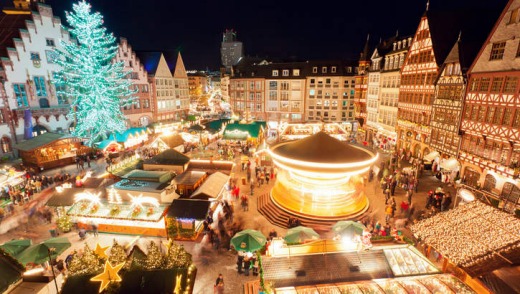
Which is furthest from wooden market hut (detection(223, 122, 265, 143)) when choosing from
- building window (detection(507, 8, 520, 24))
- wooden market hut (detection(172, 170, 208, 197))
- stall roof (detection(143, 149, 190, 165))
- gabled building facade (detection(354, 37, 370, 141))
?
building window (detection(507, 8, 520, 24))

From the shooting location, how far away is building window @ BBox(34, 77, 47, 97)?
103 feet

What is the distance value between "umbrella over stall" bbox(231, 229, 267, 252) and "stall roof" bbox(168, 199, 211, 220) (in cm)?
285

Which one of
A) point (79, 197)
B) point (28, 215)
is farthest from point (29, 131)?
point (79, 197)

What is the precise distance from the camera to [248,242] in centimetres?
1279

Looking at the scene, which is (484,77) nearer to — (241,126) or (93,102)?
(241,126)

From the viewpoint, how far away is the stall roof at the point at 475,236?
7.85 meters

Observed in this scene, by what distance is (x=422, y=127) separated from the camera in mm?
28344

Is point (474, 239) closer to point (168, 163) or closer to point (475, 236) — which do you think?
point (475, 236)

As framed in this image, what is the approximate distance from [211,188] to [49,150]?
20.9 m

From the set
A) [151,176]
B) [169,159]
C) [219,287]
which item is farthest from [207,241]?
[169,159]

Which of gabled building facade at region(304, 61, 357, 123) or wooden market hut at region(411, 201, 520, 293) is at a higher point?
gabled building facade at region(304, 61, 357, 123)

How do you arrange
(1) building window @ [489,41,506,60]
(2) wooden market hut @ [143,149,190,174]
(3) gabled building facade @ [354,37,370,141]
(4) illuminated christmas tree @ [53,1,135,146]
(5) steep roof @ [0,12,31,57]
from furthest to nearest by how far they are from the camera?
(3) gabled building facade @ [354,37,370,141]
(5) steep roof @ [0,12,31,57]
(4) illuminated christmas tree @ [53,1,135,146]
(2) wooden market hut @ [143,149,190,174]
(1) building window @ [489,41,506,60]

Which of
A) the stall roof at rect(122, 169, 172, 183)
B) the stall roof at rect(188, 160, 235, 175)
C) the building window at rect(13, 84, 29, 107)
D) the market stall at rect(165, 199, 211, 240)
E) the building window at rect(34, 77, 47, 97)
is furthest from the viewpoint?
the building window at rect(34, 77, 47, 97)

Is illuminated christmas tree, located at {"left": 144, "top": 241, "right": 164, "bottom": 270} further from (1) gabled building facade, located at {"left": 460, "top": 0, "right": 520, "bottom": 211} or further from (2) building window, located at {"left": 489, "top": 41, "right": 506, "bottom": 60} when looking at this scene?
(2) building window, located at {"left": 489, "top": 41, "right": 506, "bottom": 60}
